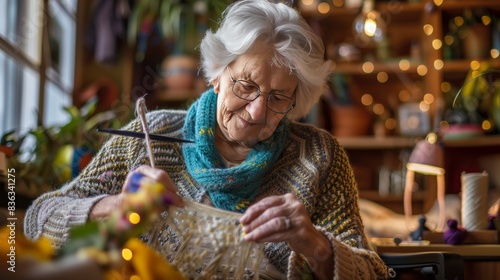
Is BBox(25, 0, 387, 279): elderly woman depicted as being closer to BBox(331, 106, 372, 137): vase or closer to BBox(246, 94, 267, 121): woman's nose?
BBox(246, 94, 267, 121): woman's nose

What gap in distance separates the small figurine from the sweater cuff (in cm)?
114

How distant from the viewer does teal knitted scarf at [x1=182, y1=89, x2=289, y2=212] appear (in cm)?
180

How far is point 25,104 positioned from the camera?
3398mm

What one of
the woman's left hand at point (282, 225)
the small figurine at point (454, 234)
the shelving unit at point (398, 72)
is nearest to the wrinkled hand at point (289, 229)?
the woman's left hand at point (282, 225)

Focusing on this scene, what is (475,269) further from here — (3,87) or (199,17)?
(199,17)

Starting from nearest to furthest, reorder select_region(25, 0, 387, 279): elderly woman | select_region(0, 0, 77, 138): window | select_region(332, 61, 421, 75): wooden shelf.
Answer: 1. select_region(25, 0, 387, 279): elderly woman
2. select_region(0, 0, 77, 138): window
3. select_region(332, 61, 421, 75): wooden shelf

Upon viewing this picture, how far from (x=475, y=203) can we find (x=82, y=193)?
1.29 m

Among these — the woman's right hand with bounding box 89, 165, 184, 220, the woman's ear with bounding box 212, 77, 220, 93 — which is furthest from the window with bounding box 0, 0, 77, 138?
the woman's right hand with bounding box 89, 165, 184, 220

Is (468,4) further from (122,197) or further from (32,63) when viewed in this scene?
(122,197)

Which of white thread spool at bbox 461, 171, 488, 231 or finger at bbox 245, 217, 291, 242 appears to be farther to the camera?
white thread spool at bbox 461, 171, 488, 231

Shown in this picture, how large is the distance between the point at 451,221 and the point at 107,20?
311 centimetres

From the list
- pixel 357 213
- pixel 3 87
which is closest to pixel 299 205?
pixel 357 213

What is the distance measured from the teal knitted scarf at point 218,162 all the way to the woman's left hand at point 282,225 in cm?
35

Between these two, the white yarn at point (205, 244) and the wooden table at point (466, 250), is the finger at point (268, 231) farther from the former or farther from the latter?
the wooden table at point (466, 250)
